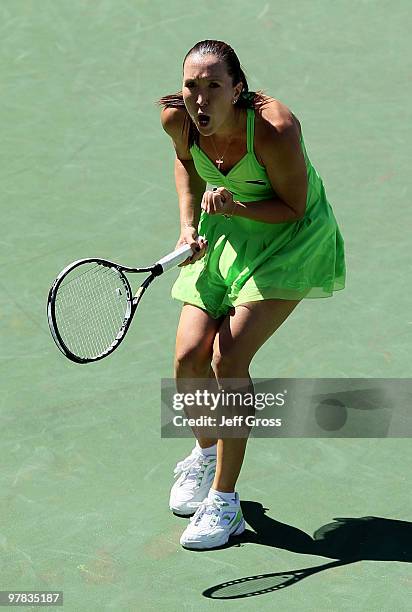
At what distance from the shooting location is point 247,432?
5066mm

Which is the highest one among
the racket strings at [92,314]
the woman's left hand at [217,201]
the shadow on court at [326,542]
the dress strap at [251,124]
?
the dress strap at [251,124]

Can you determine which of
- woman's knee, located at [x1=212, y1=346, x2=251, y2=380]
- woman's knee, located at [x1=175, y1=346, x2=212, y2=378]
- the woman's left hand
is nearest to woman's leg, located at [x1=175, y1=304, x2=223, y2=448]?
woman's knee, located at [x1=175, y1=346, x2=212, y2=378]

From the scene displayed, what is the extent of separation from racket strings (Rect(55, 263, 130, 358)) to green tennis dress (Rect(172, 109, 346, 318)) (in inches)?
10.7

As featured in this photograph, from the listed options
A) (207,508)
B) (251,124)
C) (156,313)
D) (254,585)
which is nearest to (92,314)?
(207,508)

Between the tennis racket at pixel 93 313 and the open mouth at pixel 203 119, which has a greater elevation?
the open mouth at pixel 203 119

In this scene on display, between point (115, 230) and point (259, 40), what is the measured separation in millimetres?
2360

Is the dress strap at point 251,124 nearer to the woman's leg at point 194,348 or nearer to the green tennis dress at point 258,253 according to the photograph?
the green tennis dress at point 258,253

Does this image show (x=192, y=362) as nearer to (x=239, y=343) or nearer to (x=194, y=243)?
(x=239, y=343)

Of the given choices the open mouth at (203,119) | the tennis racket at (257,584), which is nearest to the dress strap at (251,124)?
the open mouth at (203,119)

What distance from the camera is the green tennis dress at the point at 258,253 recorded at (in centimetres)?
507

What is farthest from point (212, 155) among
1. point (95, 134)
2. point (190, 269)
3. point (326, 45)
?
point (326, 45)

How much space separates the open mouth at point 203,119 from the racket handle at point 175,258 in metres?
0.48

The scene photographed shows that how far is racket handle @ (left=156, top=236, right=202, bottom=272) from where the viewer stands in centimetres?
498

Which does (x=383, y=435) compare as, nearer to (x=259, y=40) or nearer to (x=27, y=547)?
(x=27, y=547)
